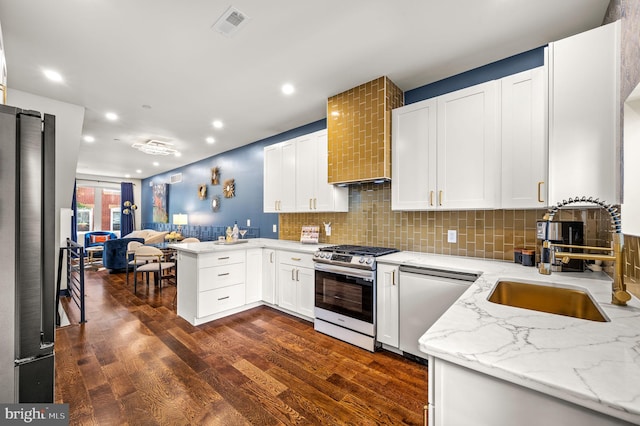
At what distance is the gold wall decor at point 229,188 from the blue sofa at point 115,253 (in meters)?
2.33

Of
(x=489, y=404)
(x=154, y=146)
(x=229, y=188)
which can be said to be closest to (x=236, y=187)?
(x=229, y=188)

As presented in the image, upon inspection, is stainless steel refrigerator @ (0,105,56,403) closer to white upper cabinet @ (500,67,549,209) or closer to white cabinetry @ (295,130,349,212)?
white cabinetry @ (295,130,349,212)

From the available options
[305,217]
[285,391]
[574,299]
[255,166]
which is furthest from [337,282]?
[255,166]

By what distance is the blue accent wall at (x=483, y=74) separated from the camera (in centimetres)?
223

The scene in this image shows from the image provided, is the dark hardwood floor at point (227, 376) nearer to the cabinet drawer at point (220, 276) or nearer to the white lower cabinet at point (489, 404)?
the cabinet drawer at point (220, 276)

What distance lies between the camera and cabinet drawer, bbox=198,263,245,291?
10.2 ft

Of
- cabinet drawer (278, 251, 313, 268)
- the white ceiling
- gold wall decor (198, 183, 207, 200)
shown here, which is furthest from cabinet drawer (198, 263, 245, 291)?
A: gold wall decor (198, 183, 207, 200)

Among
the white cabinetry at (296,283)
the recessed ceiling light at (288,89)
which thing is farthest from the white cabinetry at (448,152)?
the white cabinetry at (296,283)

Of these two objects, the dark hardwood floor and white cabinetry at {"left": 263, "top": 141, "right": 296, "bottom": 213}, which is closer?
the dark hardwood floor

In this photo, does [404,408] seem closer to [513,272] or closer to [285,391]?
[285,391]

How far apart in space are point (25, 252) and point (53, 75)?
2.64m

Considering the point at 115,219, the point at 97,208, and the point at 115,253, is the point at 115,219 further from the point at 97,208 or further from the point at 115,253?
the point at 115,253

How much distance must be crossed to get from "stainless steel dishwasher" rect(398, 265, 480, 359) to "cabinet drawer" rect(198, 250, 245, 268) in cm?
205

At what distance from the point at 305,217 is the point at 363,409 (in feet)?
8.41
